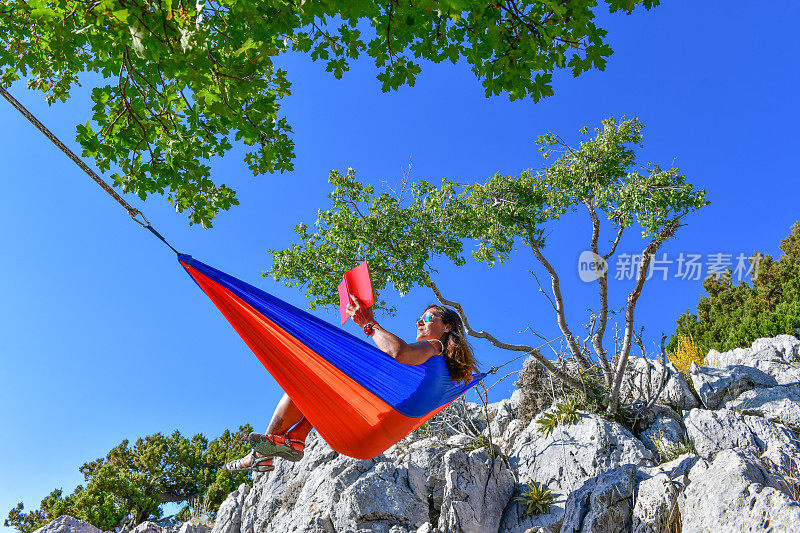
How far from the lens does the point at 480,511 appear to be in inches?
206

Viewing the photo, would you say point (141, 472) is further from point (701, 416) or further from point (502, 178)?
point (701, 416)

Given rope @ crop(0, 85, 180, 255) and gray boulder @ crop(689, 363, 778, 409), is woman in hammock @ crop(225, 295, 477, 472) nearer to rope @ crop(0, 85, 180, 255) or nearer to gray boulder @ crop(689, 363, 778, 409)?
rope @ crop(0, 85, 180, 255)

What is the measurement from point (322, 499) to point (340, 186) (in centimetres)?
425

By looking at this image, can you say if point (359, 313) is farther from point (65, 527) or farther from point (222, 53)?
point (65, 527)

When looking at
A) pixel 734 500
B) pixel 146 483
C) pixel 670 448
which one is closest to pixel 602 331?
pixel 670 448

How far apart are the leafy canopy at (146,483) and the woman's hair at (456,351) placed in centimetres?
886

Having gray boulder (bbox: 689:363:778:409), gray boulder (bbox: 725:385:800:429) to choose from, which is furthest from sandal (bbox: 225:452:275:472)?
gray boulder (bbox: 689:363:778:409)

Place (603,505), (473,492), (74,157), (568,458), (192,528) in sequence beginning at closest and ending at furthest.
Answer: (74,157)
(603,505)
(473,492)
(568,458)
(192,528)

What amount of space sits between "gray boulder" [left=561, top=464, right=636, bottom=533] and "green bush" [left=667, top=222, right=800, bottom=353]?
9.29 metres

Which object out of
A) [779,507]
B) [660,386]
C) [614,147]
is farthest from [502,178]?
[779,507]

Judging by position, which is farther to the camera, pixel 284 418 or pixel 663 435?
pixel 663 435

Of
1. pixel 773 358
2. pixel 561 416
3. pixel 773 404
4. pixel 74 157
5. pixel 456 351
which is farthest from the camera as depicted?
pixel 773 358

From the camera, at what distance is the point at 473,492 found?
208 inches

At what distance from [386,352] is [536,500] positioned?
3.85 metres
